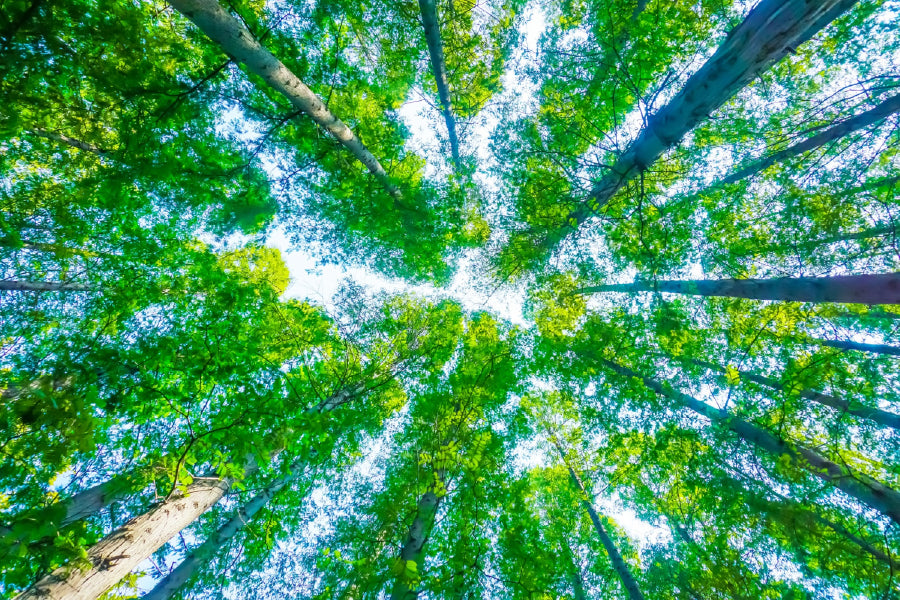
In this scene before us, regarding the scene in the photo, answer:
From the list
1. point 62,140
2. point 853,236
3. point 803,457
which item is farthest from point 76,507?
point 853,236

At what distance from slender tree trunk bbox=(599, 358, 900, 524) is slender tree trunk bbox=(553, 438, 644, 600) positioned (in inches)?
163

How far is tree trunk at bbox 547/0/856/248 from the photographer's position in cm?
252

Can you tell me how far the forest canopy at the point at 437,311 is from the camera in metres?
3.43

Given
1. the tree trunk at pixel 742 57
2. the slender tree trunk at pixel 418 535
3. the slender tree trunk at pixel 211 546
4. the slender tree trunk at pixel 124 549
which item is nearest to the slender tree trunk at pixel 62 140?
the slender tree trunk at pixel 124 549

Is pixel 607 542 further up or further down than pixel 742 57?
further down

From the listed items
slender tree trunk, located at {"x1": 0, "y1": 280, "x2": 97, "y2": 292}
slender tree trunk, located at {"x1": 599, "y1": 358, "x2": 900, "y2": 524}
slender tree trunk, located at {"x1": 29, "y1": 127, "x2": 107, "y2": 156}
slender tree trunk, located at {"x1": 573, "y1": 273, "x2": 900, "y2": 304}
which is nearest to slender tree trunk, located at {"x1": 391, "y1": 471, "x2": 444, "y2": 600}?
slender tree trunk, located at {"x1": 599, "y1": 358, "x2": 900, "y2": 524}

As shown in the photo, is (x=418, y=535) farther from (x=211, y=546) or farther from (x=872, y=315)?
(x=872, y=315)

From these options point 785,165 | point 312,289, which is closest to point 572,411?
point 785,165

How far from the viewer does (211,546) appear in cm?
569

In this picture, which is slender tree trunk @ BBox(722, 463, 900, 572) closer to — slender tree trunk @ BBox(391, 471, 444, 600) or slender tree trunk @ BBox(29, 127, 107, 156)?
slender tree trunk @ BBox(391, 471, 444, 600)

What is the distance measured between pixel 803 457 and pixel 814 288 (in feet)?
8.94

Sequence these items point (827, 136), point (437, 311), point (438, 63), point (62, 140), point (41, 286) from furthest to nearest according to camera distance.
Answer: point (437, 311) < point (41, 286) < point (438, 63) < point (62, 140) < point (827, 136)

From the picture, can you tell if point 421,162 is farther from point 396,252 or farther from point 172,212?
point 172,212

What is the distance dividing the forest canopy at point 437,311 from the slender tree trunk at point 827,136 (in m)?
0.09
